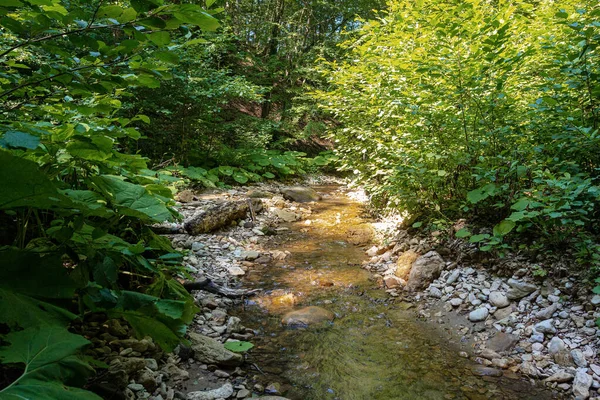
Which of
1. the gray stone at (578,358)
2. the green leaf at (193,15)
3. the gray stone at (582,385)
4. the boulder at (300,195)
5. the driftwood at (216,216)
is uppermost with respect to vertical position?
the green leaf at (193,15)

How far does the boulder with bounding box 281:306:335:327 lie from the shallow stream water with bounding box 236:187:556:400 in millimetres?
77

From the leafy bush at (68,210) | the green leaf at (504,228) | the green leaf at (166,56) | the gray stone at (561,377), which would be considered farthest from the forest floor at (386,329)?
the green leaf at (166,56)

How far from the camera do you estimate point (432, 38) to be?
4.20 metres

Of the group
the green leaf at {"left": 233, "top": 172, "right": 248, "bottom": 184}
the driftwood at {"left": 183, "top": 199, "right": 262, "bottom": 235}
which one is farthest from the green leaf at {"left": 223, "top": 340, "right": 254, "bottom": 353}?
the green leaf at {"left": 233, "top": 172, "right": 248, "bottom": 184}

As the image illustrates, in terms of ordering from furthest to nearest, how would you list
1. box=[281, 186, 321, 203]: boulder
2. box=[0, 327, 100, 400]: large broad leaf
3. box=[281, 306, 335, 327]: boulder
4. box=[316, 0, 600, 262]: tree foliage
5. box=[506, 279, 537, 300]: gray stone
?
1. box=[281, 186, 321, 203]: boulder
2. box=[281, 306, 335, 327]: boulder
3. box=[506, 279, 537, 300]: gray stone
4. box=[316, 0, 600, 262]: tree foliage
5. box=[0, 327, 100, 400]: large broad leaf

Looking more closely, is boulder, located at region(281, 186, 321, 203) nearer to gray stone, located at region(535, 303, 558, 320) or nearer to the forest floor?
the forest floor

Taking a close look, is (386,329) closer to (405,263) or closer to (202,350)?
(405,263)

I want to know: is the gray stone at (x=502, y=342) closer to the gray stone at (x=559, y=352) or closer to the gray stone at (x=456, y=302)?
the gray stone at (x=559, y=352)

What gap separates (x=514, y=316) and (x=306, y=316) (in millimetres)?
1805

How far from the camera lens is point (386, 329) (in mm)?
3203

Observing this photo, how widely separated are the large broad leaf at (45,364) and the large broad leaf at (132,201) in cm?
54

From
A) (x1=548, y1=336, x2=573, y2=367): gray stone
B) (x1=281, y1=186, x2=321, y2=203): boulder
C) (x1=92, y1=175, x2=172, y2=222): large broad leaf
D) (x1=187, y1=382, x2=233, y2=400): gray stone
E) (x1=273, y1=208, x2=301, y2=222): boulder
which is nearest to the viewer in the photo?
(x1=92, y1=175, x2=172, y2=222): large broad leaf

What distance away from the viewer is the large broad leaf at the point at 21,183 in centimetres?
89

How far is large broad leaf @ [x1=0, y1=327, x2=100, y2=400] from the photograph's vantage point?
689mm
